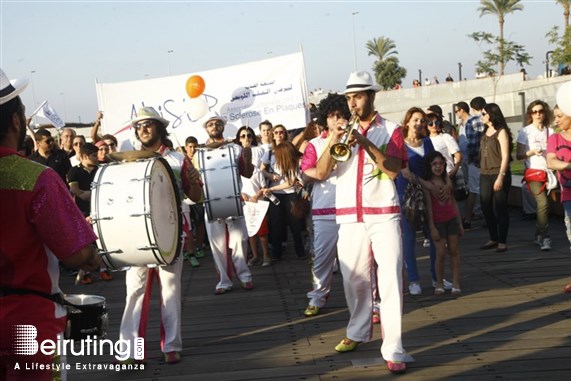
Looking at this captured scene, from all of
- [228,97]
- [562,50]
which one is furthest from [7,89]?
[562,50]

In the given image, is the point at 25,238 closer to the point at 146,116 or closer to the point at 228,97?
the point at 146,116

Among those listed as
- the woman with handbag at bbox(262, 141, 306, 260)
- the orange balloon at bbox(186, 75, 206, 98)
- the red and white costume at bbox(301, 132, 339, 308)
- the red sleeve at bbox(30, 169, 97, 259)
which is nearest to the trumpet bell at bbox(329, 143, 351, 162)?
the red and white costume at bbox(301, 132, 339, 308)

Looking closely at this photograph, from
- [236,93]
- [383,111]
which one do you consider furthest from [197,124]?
[383,111]

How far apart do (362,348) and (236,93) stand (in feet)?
32.6

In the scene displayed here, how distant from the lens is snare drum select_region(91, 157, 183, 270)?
6.44 m

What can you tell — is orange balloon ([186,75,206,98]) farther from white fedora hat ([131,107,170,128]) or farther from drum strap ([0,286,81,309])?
drum strap ([0,286,81,309])

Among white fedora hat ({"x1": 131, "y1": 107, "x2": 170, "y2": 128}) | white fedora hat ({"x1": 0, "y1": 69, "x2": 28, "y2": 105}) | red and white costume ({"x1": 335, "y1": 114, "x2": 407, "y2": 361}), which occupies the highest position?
white fedora hat ({"x1": 0, "y1": 69, "x2": 28, "y2": 105})

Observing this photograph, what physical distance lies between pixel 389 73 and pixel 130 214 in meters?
61.6

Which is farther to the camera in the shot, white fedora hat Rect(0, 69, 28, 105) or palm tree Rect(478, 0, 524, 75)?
palm tree Rect(478, 0, 524, 75)

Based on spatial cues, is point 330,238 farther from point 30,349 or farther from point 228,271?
point 30,349

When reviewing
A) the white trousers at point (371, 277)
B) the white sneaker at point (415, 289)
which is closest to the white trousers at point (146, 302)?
the white trousers at point (371, 277)

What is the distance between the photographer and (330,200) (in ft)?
27.5

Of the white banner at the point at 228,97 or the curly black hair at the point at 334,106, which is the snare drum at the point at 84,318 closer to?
the curly black hair at the point at 334,106

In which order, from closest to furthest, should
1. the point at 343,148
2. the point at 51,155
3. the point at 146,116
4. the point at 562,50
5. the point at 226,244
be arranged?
Answer: 1. the point at 343,148
2. the point at 146,116
3. the point at 226,244
4. the point at 51,155
5. the point at 562,50
